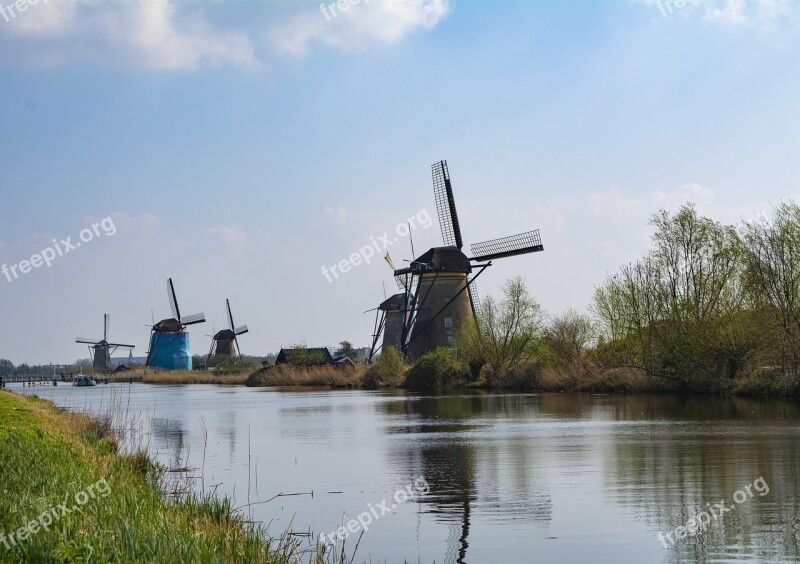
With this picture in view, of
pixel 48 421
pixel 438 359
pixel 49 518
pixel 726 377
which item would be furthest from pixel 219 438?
pixel 438 359

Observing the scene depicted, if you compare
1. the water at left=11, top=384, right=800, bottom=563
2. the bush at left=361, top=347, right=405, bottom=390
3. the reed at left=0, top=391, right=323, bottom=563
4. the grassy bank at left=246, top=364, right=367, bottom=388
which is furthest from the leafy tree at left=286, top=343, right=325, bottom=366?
the reed at left=0, top=391, right=323, bottom=563

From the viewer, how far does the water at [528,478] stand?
976 cm

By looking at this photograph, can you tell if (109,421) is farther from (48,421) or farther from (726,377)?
(726,377)

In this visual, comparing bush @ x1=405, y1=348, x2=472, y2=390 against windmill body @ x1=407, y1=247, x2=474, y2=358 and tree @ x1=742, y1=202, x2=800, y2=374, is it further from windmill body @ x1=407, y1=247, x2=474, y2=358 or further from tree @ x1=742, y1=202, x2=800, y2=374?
tree @ x1=742, y1=202, x2=800, y2=374

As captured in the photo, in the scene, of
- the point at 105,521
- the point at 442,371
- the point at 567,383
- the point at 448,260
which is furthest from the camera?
the point at 448,260

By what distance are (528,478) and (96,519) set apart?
8522 mm

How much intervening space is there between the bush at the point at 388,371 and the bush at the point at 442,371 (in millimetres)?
3814

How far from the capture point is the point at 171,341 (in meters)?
100

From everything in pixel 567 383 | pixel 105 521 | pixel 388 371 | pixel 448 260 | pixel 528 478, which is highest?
pixel 448 260

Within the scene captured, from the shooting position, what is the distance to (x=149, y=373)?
95.8m

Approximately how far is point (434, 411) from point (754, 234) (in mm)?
14317

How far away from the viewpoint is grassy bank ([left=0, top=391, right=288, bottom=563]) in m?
6.13

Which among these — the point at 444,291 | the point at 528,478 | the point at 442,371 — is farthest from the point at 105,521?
the point at 444,291

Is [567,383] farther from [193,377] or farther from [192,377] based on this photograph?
[192,377]
